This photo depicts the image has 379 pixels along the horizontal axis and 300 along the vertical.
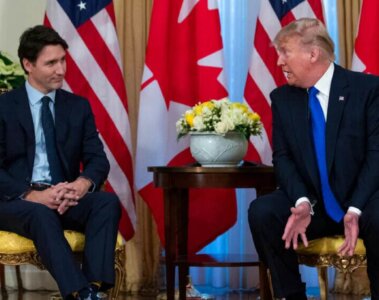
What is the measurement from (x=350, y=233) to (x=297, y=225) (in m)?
0.23

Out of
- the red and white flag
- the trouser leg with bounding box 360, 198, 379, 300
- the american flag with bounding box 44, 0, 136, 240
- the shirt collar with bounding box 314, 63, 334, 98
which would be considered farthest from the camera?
the american flag with bounding box 44, 0, 136, 240

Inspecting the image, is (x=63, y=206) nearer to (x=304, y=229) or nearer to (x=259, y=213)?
(x=259, y=213)

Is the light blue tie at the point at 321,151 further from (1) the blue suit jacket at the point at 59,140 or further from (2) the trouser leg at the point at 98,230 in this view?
(1) the blue suit jacket at the point at 59,140

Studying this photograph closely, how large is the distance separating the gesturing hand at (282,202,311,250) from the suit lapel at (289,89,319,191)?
225 millimetres

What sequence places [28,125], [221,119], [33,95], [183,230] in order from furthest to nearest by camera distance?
[183,230], [221,119], [33,95], [28,125]

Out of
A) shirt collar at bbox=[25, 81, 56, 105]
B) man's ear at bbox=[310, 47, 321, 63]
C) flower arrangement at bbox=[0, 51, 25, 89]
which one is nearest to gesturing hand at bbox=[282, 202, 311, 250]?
man's ear at bbox=[310, 47, 321, 63]

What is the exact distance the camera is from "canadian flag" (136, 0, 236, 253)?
528cm

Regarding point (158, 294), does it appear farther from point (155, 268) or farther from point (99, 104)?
point (99, 104)

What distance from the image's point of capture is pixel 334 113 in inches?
153

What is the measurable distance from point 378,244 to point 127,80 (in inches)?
103

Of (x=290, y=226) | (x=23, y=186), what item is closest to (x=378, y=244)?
(x=290, y=226)

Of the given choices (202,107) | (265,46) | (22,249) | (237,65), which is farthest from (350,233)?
(237,65)

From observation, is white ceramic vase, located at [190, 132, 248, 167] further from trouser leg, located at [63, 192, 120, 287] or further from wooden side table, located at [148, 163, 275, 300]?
trouser leg, located at [63, 192, 120, 287]

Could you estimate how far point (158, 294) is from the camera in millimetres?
5652
